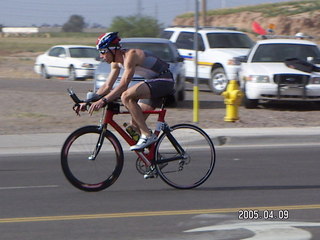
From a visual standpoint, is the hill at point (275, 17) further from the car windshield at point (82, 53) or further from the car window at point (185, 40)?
the car window at point (185, 40)

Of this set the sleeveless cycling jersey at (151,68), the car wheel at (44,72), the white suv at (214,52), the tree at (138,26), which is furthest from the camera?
the tree at (138,26)

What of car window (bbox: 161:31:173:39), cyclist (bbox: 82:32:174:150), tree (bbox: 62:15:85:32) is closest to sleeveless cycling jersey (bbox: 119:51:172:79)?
cyclist (bbox: 82:32:174:150)

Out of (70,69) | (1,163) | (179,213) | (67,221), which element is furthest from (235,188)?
(70,69)

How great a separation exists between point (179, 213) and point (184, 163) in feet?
4.38

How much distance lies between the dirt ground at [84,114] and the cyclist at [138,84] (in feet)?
19.6

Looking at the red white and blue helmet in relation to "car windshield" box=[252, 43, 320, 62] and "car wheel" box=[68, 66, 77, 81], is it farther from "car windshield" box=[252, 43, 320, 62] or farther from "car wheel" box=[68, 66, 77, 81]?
"car wheel" box=[68, 66, 77, 81]

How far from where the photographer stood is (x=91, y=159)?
841 centimetres

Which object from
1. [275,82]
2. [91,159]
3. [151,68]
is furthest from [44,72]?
[151,68]

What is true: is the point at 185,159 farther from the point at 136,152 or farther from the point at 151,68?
the point at 151,68

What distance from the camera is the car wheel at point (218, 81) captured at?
2073 cm

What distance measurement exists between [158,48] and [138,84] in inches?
408

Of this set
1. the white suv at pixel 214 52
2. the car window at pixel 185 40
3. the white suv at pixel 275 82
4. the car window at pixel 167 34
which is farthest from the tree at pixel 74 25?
the white suv at pixel 275 82

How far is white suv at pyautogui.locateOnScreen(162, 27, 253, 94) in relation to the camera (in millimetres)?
20703

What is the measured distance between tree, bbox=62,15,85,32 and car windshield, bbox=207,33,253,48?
83.0 meters
